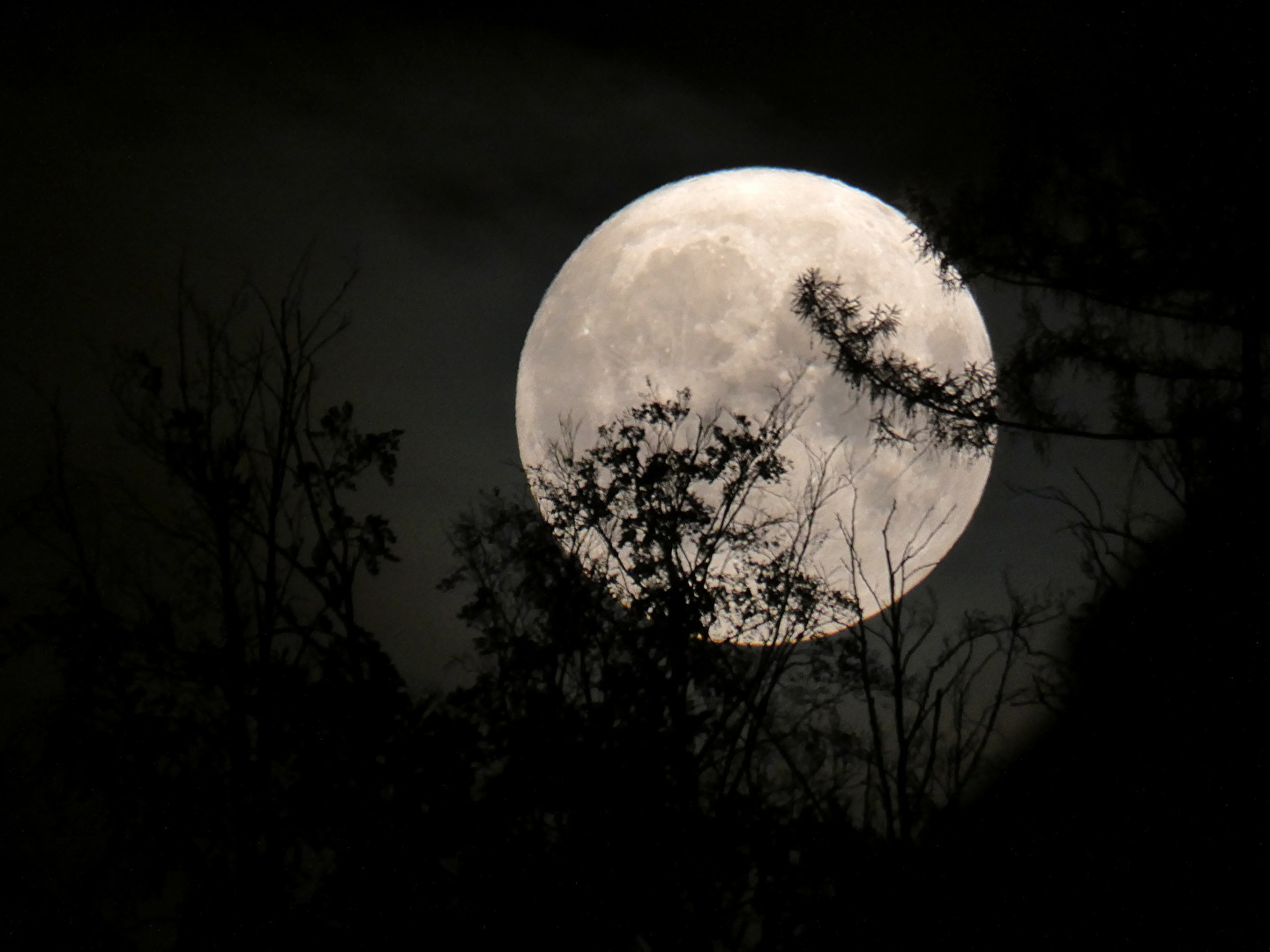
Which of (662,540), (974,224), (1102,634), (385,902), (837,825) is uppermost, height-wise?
(974,224)

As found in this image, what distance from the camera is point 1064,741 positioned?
1191 cm

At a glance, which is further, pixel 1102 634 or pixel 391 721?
pixel 1102 634

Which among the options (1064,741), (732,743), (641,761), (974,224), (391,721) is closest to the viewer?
(391,721)

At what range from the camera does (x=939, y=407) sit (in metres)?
6.43

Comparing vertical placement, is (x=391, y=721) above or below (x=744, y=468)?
below

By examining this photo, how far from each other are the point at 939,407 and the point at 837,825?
4.27 meters

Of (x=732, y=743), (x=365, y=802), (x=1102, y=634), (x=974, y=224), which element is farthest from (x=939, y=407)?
(x=365, y=802)

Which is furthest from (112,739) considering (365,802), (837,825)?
(837,825)

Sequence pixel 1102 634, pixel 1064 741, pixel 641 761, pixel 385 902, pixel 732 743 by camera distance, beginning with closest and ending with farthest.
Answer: pixel 385 902 → pixel 641 761 → pixel 732 743 → pixel 1102 634 → pixel 1064 741

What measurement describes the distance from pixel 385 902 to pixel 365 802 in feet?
2.04

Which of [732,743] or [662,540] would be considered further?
[662,540]

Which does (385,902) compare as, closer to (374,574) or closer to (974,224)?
(374,574)

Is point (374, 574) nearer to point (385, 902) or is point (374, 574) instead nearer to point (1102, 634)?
point (385, 902)

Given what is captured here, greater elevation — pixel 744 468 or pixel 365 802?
pixel 744 468
